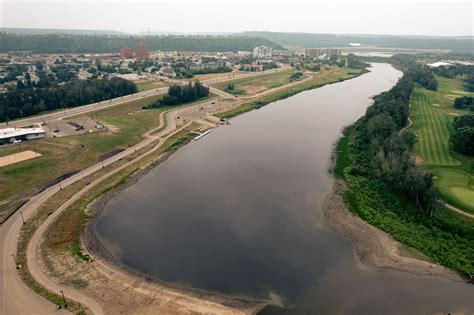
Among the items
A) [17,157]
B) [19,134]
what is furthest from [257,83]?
[17,157]

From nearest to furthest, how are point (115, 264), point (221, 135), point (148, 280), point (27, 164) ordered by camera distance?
1. point (148, 280)
2. point (115, 264)
3. point (27, 164)
4. point (221, 135)

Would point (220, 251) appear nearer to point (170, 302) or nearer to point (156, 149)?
point (170, 302)

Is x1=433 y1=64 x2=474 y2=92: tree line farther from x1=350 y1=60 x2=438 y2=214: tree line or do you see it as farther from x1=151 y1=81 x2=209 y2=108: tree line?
x1=151 y1=81 x2=209 y2=108: tree line

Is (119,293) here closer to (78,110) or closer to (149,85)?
(78,110)

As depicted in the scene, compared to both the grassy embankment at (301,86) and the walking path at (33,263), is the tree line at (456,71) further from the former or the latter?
the walking path at (33,263)

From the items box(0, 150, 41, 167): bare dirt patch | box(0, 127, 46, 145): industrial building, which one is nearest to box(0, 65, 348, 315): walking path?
box(0, 150, 41, 167): bare dirt patch

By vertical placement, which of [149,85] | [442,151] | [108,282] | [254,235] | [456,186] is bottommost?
[108,282]

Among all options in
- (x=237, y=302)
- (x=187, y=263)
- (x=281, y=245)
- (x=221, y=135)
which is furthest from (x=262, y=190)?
(x=221, y=135)
